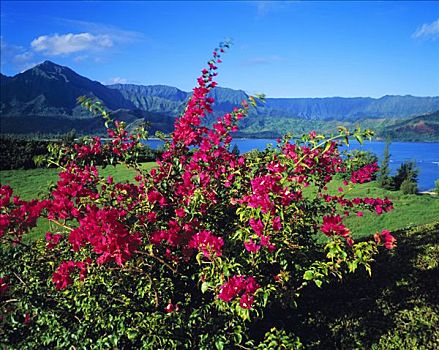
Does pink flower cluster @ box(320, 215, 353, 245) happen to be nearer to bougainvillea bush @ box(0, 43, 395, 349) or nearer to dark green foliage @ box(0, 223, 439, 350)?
bougainvillea bush @ box(0, 43, 395, 349)

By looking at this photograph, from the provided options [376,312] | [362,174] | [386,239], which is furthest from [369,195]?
Result: [386,239]

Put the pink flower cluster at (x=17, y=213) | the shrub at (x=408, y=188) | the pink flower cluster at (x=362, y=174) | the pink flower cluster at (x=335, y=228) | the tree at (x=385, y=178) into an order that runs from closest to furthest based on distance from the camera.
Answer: the pink flower cluster at (x=335, y=228) → the pink flower cluster at (x=17, y=213) → the pink flower cluster at (x=362, y=174) → the shrub at (x=408, y=188) → the tree at (x=385, y=178)

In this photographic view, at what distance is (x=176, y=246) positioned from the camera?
3.69 m

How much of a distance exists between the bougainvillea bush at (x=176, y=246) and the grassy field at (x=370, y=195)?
267cm

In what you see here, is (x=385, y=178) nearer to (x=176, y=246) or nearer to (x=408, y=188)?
(x=408, y=188)

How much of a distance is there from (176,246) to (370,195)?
584 inches

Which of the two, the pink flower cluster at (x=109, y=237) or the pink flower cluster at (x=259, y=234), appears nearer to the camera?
the pink flower cluster at (x=109, y=237)

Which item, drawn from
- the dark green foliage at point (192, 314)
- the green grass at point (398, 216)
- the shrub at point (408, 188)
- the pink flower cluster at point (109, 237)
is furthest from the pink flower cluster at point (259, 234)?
the shrub at point (408, 188)

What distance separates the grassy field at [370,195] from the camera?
11.3 meters

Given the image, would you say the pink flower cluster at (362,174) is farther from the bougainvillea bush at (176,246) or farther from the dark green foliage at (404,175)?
the dark green foliage at (404,175)

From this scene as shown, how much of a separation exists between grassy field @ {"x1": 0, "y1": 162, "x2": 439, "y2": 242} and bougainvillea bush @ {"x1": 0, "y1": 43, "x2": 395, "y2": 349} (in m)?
2.67

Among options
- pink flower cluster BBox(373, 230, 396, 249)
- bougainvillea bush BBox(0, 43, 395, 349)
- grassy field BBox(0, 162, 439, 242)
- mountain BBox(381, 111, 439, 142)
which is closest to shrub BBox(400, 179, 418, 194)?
grassy field BBox(0, 162, 439, 242)

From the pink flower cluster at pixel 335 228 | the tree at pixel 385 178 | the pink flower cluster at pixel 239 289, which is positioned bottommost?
the tree at pixel 385 178

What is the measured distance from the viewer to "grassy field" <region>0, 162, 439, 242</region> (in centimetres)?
1134
